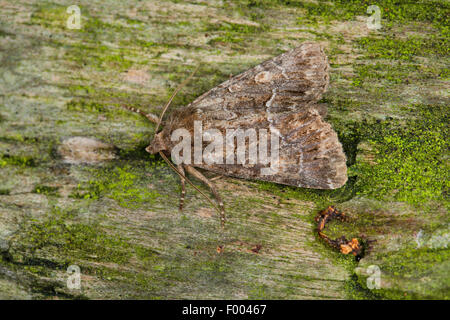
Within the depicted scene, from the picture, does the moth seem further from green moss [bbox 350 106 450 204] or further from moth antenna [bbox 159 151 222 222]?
green moss [bbox 350 106 450 204]

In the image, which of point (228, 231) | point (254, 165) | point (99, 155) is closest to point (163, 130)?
point (99, 155)

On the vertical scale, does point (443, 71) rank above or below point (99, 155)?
above

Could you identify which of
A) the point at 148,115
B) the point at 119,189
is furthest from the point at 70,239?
the point at 148,115

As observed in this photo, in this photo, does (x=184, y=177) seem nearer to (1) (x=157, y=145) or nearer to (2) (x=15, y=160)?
(1) (x=157, y=145)

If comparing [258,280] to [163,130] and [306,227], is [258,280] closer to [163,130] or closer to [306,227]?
[306,227]

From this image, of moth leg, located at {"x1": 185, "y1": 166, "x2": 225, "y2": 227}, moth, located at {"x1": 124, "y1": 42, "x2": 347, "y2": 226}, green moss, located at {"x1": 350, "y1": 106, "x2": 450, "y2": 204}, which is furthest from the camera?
moth leg, located at {"x1": 185, "y1": 166, "x2": 225, "y2": 227}

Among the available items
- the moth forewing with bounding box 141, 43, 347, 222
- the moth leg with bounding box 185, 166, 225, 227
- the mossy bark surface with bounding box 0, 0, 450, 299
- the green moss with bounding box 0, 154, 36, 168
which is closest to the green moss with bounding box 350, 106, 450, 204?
the mossy bark surface with bounding box 0, 0, 450, 299
